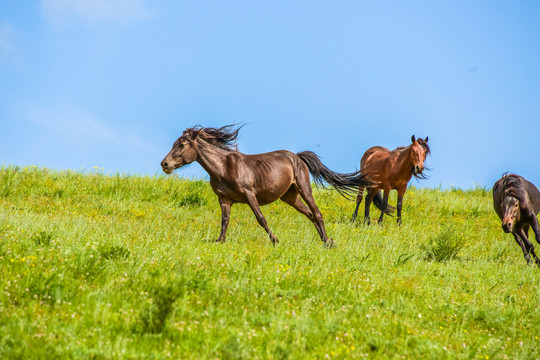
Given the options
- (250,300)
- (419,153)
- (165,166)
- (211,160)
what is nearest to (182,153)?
(165,166)

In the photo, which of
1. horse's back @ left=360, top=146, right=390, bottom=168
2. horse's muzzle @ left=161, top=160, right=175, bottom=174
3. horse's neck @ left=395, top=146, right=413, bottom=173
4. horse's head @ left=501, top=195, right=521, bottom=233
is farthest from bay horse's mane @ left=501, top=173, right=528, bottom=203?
horse's muzzle @ left=161, top=160, right=175, bottom=174

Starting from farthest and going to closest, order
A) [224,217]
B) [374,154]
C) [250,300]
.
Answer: [374,154] < [224,217] < [250,300]

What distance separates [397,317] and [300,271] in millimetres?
1630

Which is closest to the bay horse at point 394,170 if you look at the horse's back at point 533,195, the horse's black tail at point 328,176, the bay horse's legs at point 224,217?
the horse's black tail at point 328,176

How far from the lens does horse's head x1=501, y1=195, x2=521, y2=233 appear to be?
378 inches

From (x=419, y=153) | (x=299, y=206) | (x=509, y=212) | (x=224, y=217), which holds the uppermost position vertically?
(x=419, y=153)

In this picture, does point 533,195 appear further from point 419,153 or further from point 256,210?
point 256,210

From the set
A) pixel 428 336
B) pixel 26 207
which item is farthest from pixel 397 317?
pixel 26 207

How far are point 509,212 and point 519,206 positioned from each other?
0.67 meters

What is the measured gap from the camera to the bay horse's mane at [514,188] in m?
10.3

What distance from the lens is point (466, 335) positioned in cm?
545

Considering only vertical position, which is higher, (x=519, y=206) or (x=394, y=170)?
(x=394, y=170)

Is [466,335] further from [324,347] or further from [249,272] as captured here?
[249,272]

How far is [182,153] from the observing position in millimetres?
9359
